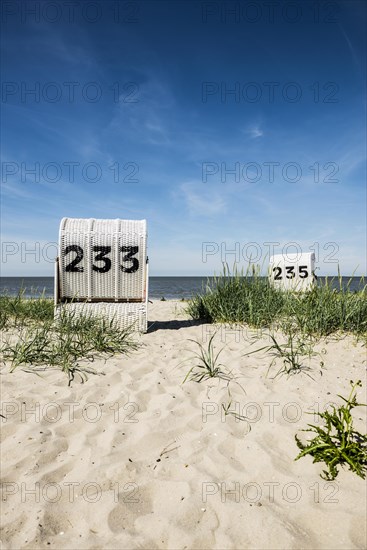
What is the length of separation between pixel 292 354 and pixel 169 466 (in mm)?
2078

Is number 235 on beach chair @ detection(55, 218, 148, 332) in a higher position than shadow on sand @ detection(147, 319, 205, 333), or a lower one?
higher

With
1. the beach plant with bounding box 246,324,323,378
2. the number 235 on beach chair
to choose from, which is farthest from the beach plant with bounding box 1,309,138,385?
the beach plant with bounding box 246,324,323,378

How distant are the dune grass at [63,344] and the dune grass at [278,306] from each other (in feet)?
6.49

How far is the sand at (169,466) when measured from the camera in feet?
6.43

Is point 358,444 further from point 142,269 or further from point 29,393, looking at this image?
point 142,269

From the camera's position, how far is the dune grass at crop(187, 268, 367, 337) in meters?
5.30

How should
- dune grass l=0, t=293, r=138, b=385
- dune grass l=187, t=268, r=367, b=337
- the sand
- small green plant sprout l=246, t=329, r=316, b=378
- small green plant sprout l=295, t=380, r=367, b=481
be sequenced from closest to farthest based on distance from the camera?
the sand
small green plant sprout l=295, t=380, r=367, b=481
small green plant sprout l=246, t=329, r=316, b=378
dune grass l=0, t=293, r=138, b=385
dune grass l=187, t=268, r=367, b=337

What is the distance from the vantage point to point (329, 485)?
2312 millimetres

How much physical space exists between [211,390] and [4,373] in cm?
222

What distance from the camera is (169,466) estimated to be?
250 cm

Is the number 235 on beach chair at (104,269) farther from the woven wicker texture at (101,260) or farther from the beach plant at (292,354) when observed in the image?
the beach plant at (292,354)

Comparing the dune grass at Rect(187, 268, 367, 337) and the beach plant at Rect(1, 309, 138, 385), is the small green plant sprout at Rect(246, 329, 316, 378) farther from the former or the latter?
the beach plant at Rect(1, 309, 138, 385)

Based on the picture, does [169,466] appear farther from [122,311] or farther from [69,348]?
[122,311]

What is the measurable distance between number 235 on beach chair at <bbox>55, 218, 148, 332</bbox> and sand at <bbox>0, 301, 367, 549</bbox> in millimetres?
2352
